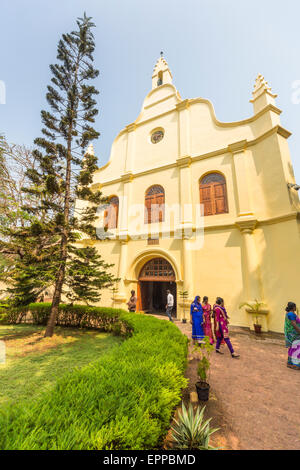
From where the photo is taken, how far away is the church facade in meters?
7.87

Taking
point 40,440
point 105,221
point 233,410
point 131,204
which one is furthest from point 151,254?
point 40,440

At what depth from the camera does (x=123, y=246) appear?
11.8 metres

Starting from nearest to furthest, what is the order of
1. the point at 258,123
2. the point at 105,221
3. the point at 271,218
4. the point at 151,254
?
the point at 271,218, the point at 258,123, the point at 151,254, the point at 105,221

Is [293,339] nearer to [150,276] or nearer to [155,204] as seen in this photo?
[150,276]

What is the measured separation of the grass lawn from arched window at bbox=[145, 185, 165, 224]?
22.4 ft

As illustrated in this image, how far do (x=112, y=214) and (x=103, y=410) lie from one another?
12.2 metres

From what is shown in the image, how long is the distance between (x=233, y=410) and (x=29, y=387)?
13.6 feet

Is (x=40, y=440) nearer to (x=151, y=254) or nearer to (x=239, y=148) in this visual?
(x=151, y=254)

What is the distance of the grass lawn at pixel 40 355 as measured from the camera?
12.9 ft

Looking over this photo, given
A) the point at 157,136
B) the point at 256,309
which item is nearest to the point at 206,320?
the point at 256,309

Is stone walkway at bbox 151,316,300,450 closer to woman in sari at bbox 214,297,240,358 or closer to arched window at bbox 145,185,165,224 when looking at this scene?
woman in sari at bbox 214,297,240,358

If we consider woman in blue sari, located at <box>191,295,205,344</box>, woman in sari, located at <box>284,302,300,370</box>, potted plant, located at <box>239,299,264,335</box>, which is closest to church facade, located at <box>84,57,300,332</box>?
potted plant, located at <box>239,299,264,335</box>

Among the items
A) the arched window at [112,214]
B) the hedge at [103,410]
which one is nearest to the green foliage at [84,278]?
the hedge at [103,410]

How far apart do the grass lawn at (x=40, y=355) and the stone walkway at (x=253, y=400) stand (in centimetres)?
271
